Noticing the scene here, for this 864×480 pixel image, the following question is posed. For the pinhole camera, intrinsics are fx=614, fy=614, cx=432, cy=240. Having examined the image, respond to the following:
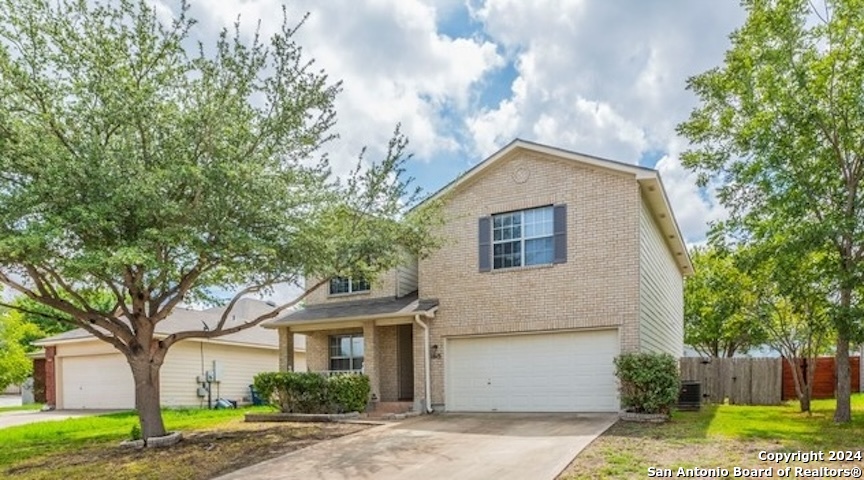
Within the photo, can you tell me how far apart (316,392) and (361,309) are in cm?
283

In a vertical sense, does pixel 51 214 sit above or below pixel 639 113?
below

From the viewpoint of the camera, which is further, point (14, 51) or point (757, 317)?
point (757, 317)

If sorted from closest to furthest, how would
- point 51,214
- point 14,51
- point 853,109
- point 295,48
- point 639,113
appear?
point 51,214, point 14,51, point 295,48, point 853,109, point 639,113

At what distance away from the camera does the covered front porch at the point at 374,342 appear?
15938 mm

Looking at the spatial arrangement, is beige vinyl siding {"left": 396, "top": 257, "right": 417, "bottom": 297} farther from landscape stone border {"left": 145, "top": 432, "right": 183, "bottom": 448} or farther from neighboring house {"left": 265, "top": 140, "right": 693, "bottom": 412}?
landscape stone border {"left": 145, "top": 432, "right": 183, "bottom": 448}

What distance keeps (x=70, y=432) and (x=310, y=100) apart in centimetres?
1020

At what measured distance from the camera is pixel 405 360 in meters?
17.5

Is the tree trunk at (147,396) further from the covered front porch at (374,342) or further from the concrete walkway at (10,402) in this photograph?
the concrete walkway at (10,402)

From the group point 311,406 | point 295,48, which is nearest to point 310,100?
point 295,48

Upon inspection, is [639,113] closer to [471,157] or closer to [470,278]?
[471,157]

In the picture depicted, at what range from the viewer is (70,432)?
1477cm

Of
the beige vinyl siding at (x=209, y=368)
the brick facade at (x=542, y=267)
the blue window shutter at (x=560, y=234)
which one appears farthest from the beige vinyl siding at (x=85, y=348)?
the blue window shutter at (x=560, y=234)

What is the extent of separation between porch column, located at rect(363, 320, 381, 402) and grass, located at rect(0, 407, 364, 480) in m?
2.74

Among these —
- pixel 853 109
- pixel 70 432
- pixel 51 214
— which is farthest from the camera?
pixel 70 432
